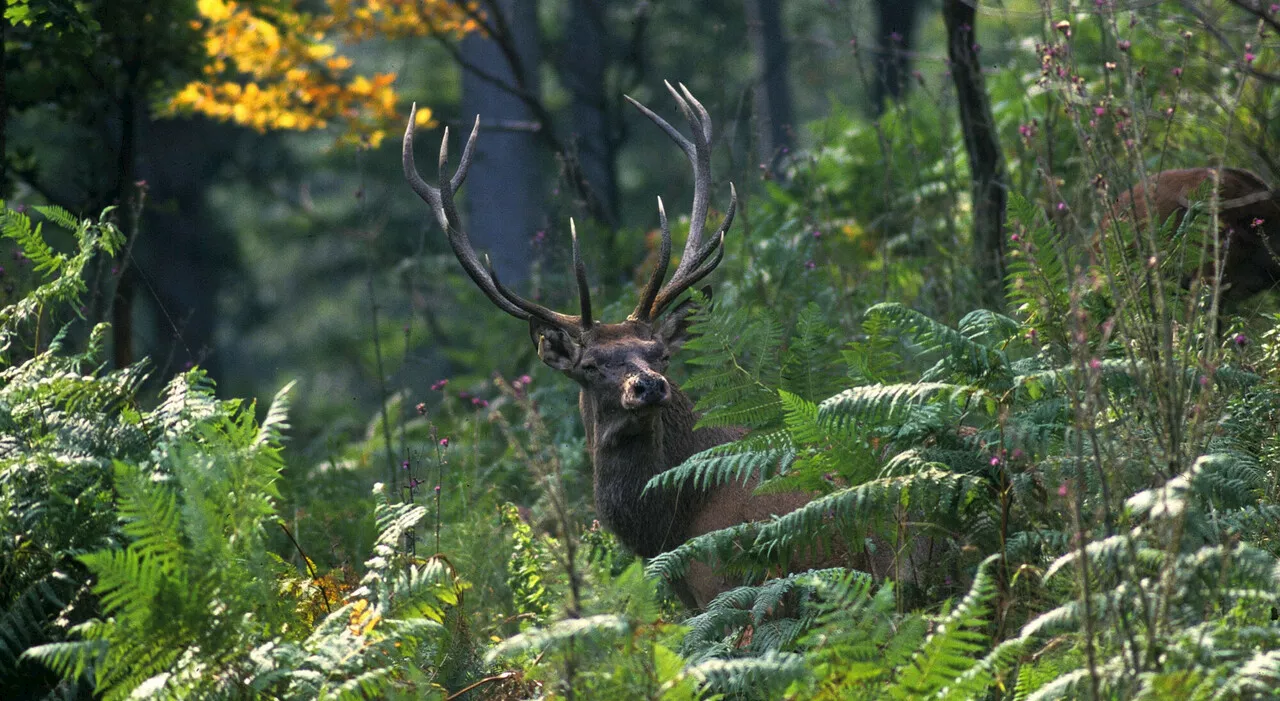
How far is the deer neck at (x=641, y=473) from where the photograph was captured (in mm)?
5562

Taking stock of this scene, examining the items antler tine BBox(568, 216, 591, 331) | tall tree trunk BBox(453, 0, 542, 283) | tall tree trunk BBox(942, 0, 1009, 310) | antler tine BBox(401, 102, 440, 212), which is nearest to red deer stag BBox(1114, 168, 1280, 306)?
tall tree trunk BBox(942, 0, 1009, 310)

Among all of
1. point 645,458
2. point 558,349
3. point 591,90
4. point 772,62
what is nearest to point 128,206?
point 558,349

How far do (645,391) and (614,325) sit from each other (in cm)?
65

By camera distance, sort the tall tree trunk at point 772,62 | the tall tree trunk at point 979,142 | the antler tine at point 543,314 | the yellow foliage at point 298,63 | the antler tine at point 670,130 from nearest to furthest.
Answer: the antler tine at point 543,314
the antler tine at point 670,130
the tall tree trunk at point 979,142
the yellow foliage at point 298,63
the tall tree trunk at point 772,62

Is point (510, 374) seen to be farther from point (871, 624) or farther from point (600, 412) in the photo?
point (871, 624)

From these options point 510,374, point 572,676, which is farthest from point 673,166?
point 572,676

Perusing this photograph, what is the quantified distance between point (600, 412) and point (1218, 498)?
2692 mm

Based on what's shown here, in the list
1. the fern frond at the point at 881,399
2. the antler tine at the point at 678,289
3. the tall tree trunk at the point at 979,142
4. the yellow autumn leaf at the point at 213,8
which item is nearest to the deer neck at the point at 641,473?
the antler tine at the point at 678,289

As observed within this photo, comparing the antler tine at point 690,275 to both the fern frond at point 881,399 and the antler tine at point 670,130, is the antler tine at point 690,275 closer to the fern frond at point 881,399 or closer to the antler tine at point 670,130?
the antler tine at point 670,130

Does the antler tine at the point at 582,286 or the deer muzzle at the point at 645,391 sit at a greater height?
the antler tine at the point at 582,286

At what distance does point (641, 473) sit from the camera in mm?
5676

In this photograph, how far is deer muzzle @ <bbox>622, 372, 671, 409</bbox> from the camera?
17.5ft

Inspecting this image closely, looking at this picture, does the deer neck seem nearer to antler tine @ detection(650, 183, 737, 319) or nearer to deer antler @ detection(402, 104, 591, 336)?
deer antler @ detection(402, 104, 591, 336)

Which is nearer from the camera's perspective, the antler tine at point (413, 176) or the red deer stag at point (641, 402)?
the red deer stag at point (641, 402)
